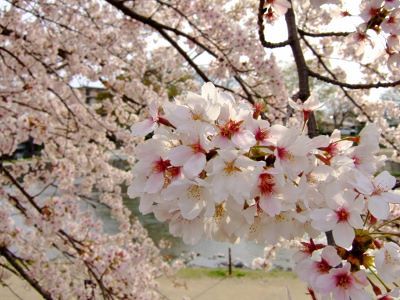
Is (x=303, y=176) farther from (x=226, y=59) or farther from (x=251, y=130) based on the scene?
(x=226, y=59)

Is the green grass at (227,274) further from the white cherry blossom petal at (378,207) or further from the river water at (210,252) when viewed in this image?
the white cherry blossom petal at (378,207)

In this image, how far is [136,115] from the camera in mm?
4137

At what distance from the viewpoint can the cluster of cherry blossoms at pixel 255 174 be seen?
0.66 metres

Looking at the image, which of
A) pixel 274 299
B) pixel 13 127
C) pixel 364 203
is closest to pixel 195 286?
pixel 274 299

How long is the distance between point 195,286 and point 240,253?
5.47 ft

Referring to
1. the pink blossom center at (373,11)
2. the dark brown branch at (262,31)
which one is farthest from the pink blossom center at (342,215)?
the pink blossom center at (373,11)

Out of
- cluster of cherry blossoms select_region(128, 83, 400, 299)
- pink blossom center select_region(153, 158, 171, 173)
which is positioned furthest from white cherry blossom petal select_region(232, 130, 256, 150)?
pink blossom center select_region(153, 158, 171, 173)

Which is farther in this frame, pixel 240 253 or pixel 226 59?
pixel 240 253

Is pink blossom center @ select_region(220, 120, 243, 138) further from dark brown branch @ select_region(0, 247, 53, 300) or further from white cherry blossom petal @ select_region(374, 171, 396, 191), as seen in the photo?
dark brown branch @ select_region(0, 247, 53, 300)

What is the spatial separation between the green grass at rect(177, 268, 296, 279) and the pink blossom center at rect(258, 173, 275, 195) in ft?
17.2

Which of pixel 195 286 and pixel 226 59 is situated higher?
pixel 226 59

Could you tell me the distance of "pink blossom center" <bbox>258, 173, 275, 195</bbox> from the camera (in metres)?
0.67

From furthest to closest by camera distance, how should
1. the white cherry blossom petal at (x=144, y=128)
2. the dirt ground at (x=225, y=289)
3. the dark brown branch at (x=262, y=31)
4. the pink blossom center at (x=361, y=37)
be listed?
the dirt ground at (x=225, y=289) < the pink blossom center at (x=361, y=37) < the dark brown branch at (x=262, y=31) < the white cherry blossom petal at (x=144, y=128)

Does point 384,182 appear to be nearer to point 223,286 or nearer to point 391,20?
point 391,20
